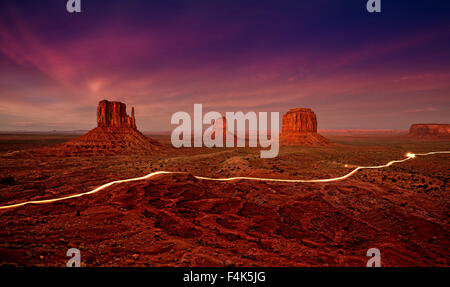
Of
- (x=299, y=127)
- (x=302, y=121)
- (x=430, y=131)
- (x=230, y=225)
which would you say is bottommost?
(x=230, y=225)

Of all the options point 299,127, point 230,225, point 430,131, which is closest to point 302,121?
point 299,127

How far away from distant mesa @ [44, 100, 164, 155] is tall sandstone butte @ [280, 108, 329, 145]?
2604 inches

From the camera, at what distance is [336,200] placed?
16.0 metres

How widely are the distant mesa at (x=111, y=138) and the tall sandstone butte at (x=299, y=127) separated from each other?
66.1 metres

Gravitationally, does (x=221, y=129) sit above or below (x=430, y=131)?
above

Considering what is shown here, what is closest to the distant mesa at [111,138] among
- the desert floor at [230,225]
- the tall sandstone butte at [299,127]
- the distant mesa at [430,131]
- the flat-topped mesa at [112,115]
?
the flat-topped mesa at [112,115]

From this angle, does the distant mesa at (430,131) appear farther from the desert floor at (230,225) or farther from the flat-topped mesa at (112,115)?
the flat-topped mesa at (112,115)

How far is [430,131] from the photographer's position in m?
163

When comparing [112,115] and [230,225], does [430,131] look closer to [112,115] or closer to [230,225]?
[230,225]

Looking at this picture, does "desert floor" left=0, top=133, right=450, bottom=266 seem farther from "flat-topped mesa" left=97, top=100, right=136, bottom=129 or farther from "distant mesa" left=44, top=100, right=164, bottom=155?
"flat-topped mesa" left=97, top=100, right=136, bottom=129

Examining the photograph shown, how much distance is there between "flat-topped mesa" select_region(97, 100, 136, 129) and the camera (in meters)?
79.4

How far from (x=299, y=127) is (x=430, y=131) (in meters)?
159

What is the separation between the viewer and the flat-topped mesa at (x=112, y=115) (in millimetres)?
79438
